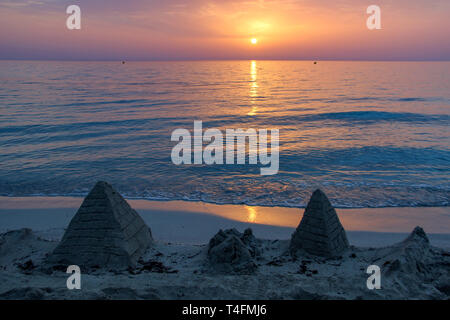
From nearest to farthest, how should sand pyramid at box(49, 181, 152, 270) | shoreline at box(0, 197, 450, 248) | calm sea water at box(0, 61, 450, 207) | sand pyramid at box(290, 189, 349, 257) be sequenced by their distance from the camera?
1. sand pyramid at box(49, 181, 152, 270)
2. sand pyramid at box(290, 189, 349, 257)
3. shoreline at box(0, 197, 450, 248)
4. calm sea water at box(0, 61, 450, 207)

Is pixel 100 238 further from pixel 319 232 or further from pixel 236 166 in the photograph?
pixel 236 166

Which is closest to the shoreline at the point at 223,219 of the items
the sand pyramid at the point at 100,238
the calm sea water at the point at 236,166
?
the calm sea water at the point at 236,166

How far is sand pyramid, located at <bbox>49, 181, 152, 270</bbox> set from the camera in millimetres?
5211

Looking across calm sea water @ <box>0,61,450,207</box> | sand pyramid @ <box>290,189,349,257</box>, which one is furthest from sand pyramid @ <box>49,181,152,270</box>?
calm sea water @ <box>0,61,450,207</box>

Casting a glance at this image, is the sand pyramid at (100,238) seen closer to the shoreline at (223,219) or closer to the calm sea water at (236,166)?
the shoreline at (223,219)

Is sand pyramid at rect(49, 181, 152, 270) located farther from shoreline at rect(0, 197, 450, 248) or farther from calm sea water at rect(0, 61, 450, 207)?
calm sea water at rect(0, 61, 450, 207)

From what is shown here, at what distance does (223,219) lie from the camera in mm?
8547

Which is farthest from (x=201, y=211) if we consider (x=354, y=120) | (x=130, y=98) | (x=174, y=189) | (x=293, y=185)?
(x=130, y=98)

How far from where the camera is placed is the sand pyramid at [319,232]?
18.1ft

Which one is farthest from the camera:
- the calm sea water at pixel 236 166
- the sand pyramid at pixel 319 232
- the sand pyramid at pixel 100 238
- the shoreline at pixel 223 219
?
the calm sea water at pixel 236 166

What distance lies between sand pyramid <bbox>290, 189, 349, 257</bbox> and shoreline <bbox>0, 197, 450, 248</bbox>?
65.8 inches

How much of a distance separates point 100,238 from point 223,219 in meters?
3.85

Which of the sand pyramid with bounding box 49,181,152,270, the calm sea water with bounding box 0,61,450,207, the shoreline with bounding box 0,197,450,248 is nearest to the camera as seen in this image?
the sand pyramid with bounding box 49,181,152,270

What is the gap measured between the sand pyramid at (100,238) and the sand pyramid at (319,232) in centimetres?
297
